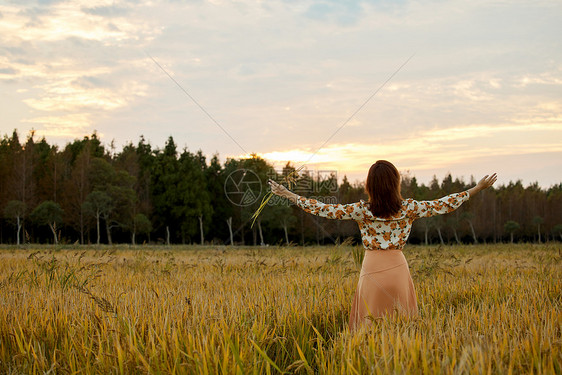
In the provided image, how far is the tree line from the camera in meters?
48.0

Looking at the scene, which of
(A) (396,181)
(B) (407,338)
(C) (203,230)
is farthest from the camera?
(C) (203,230)

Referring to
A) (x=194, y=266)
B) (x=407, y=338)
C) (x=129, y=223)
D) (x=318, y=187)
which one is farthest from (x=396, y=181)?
(x=318, y=187)

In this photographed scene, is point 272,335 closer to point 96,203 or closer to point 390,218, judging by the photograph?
point 390,218

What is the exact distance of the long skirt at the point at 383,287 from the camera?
5.25 m

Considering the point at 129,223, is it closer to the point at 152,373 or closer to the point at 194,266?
the point at 194,266

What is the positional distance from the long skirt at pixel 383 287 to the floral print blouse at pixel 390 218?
123 millimetres

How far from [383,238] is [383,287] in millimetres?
557

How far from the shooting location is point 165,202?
57.1 m

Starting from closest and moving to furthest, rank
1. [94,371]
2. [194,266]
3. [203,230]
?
[94,371]
[194,266]
[203,230]

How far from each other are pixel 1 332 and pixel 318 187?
5631cm

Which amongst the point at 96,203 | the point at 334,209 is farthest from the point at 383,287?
the point at 96,203

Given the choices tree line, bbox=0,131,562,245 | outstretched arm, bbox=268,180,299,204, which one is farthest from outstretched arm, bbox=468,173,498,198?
tree line, bbox=0,131,562,245

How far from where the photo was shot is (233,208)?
A: 6328 centimetres

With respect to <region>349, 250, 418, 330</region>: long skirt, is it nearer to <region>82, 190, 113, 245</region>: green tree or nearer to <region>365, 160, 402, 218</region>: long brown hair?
<region>365, 160, 402, 218</region>: long brown hair
